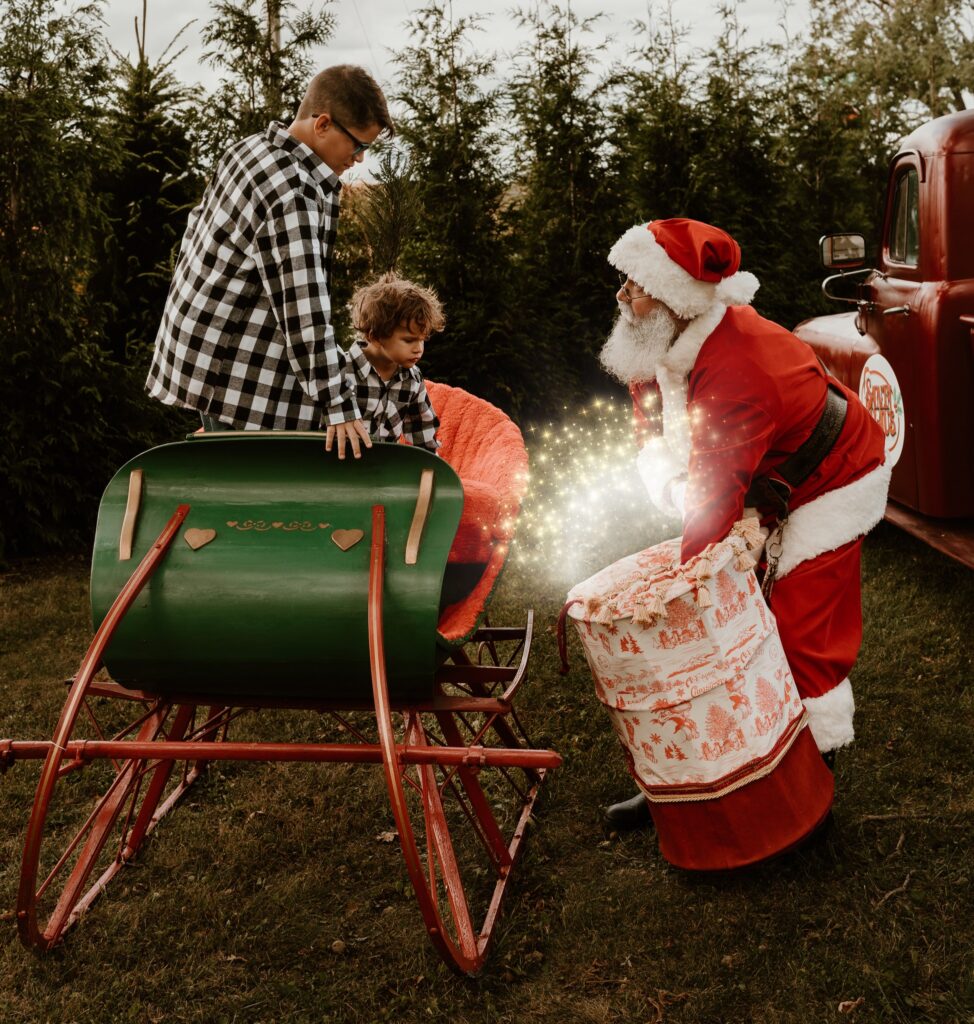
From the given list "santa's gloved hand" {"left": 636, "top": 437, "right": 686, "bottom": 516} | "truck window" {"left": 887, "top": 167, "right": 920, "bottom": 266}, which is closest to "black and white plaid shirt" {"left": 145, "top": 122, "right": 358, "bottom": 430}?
"santa's gloved hand" {"left": 636, "top": 437, "right": 686, "bottom": 516}

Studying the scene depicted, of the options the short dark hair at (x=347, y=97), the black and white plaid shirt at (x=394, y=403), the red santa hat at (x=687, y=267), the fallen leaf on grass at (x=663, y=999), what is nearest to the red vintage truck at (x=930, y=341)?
the red santa hat at (x=687, y=267)

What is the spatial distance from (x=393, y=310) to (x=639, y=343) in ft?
2.32

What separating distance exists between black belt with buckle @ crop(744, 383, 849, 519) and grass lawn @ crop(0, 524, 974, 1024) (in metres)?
0.95

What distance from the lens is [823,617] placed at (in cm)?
273

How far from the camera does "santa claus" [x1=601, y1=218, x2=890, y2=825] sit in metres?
2.60

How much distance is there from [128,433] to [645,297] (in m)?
3.97

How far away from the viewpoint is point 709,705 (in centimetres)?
245

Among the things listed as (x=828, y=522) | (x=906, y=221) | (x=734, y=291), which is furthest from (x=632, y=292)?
(x=906, y=221)

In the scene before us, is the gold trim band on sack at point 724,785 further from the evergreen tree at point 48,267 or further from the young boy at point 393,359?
the evergreen tree at point 48,267

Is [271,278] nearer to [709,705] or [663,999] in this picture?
[709,705]

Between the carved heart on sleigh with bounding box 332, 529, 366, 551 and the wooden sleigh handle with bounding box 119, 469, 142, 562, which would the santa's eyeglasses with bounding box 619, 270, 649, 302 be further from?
the wooden sleigh handle with bounding box 119, 469, 142, 562

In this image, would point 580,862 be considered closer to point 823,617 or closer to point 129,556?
point 823,617

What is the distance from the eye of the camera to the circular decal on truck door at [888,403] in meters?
4.14

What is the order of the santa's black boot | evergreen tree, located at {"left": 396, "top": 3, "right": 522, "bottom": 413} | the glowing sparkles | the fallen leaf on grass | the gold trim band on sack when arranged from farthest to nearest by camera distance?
1. evergreen tree, located at {"left": 396, "top": 3, "right": 522, "bottom": 413}
2. the glowing sparkles
3. the santa's black boot
4. the gold trim band on sack
5. the fallen leaf on grass
